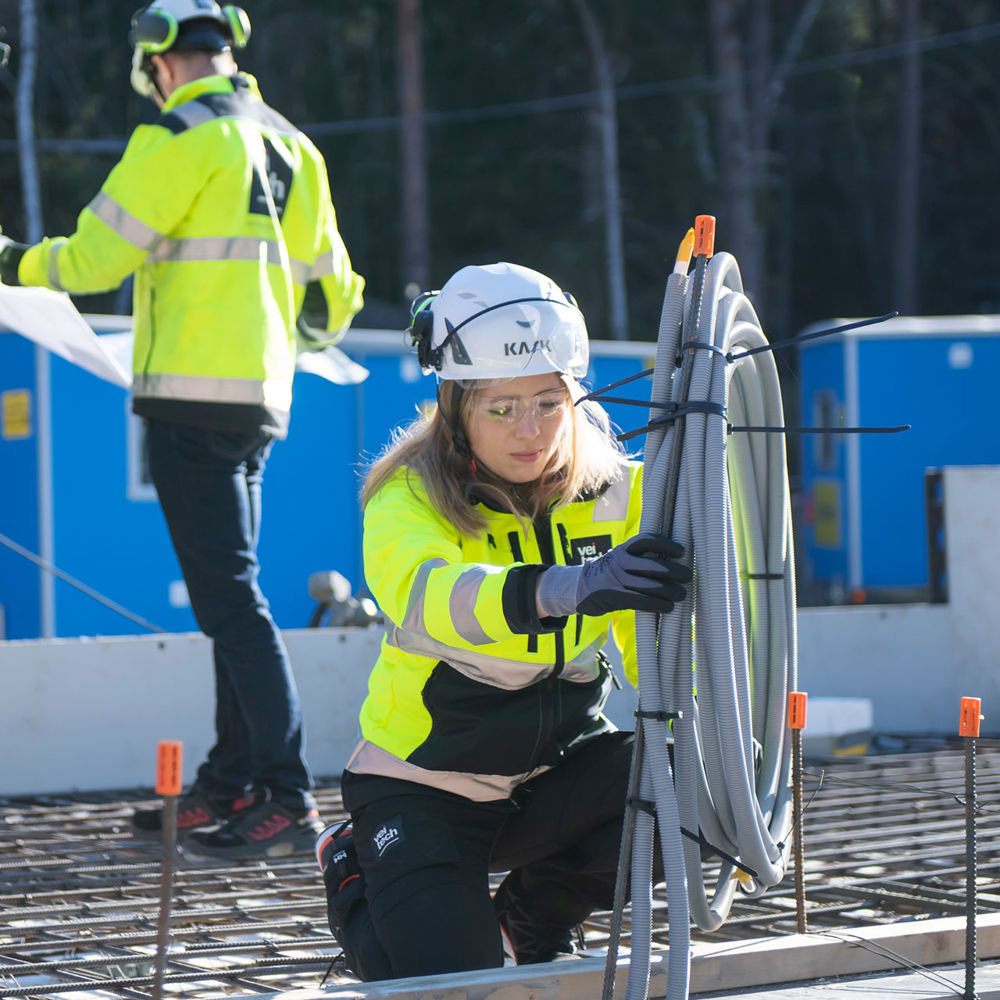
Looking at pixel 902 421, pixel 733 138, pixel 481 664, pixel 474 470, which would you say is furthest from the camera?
pixel 733 138

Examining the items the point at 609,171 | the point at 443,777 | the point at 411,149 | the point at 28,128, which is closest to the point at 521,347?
the point at 443,777

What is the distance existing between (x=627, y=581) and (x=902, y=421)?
38.4 feet

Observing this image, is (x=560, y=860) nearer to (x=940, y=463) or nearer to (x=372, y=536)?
(x=372, y=536)

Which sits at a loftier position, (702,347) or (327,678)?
(702,347)

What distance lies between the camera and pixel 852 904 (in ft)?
11.5

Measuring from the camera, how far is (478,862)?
283 centimetres

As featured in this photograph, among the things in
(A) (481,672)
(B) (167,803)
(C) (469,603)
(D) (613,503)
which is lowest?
(B) (167,803)

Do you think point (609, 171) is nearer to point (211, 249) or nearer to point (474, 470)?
point (211, 249)

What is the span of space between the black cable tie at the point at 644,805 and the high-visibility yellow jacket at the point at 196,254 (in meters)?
2.03

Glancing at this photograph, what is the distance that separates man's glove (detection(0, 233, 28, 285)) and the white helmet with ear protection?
0.63m

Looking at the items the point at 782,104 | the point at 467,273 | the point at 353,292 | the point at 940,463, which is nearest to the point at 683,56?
the point at 782,104

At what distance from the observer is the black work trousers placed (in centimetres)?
263

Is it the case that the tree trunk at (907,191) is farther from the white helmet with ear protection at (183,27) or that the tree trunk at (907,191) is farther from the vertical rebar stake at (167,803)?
the vertical rebar stake at (167,803)

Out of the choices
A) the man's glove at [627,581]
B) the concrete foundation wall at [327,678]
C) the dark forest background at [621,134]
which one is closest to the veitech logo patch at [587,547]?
the man's glove at [627,581]
